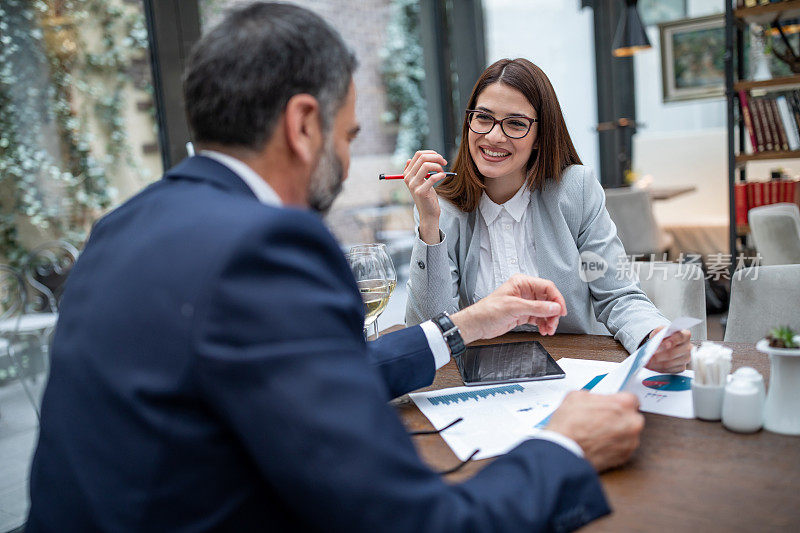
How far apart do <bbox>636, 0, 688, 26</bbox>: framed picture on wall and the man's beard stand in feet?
20.7

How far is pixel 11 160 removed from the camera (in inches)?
94.6

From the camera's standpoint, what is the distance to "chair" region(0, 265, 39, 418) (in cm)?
244

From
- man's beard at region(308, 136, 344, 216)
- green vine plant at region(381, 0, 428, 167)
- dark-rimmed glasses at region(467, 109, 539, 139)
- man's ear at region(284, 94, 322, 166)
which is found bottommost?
man's beard at region(308, 136, 344, 216)

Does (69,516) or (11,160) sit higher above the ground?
(11,160)

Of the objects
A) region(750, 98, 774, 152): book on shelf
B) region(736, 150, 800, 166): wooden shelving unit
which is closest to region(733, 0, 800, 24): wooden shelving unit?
region(750, 98, 774, 152): book on shelf

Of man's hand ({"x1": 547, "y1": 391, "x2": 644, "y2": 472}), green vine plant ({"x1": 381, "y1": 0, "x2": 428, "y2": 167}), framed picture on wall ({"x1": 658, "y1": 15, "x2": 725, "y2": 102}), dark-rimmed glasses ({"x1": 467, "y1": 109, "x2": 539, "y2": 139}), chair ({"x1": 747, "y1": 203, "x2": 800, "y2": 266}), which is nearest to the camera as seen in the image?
man's hand ({"x1": 547, "y1": 391, "x2": 644, "y2": 472})

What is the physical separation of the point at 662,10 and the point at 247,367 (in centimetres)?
682

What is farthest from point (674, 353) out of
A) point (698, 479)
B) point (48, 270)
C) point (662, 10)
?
point (662, 10)

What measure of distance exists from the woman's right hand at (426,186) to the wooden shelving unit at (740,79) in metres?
2.39

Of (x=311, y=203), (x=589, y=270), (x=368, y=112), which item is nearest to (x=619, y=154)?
(x=368, y=112)

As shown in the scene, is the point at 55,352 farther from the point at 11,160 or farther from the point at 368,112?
the point at 368,112

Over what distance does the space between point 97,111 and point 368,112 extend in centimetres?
200

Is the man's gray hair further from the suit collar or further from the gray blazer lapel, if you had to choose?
the gray blazer lapel

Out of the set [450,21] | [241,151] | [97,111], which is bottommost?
[241,151]
